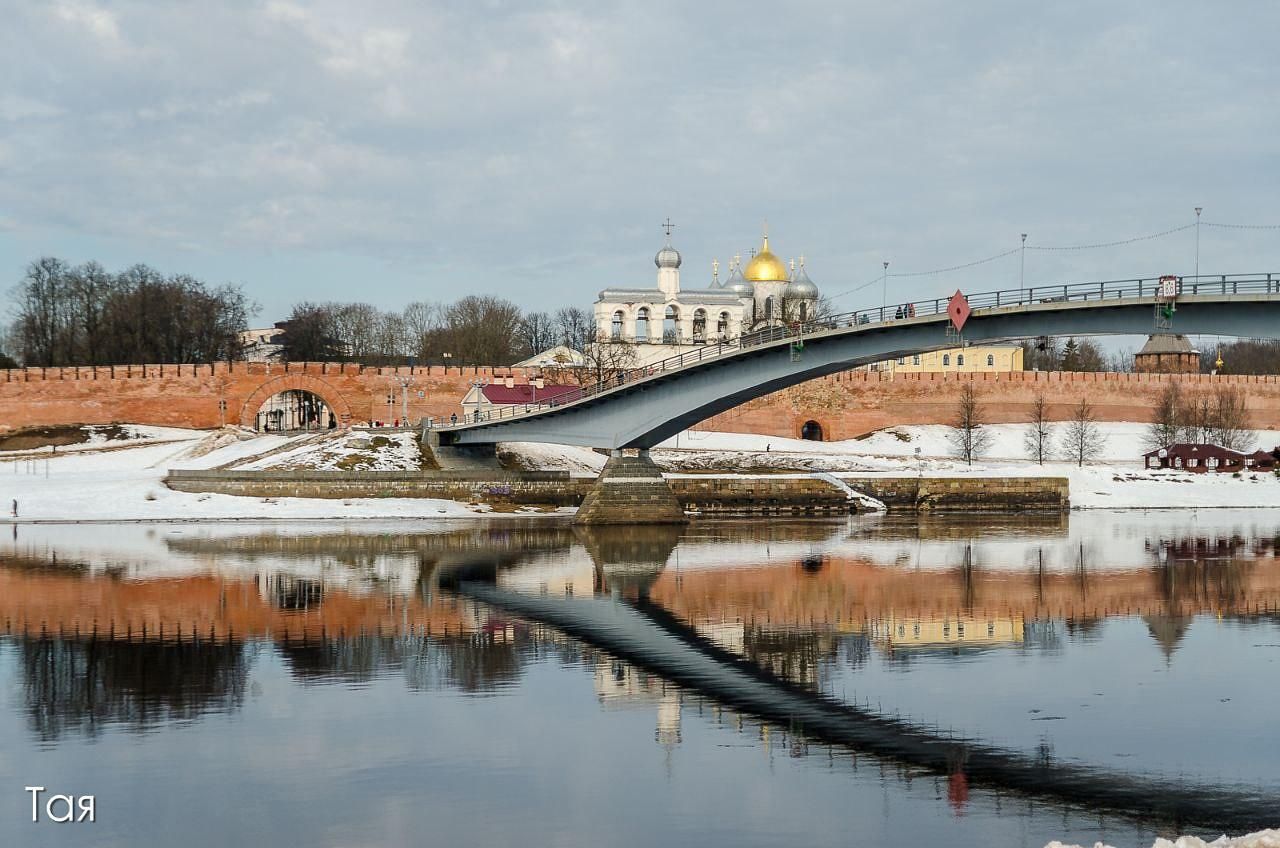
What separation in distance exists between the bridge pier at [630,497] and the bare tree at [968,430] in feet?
74.7

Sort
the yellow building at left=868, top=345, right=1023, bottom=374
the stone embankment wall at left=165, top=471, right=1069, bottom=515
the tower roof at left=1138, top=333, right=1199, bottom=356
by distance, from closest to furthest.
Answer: the stone embankment wall at left=165, top=471, right=1069, bottom=515 → the yellow building at left=868, top=345, right=1023, bottom=374 → the tower roof at left=1138, top=333, right=1199, bottom=356

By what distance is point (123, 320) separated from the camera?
77.8m

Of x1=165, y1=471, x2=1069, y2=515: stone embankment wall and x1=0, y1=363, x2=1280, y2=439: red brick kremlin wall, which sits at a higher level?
x1=0, y1=363, x2=1280, y2=439: red brick kremlin wall

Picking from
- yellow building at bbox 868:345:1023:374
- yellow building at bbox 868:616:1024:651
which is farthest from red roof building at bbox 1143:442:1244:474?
yellow building at bbox 868:616:1024:651

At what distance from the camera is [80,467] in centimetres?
5391

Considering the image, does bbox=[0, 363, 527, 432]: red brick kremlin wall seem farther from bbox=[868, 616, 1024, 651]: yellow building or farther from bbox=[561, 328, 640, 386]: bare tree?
bbox=[868, 616, 1024, 651]: yellow building

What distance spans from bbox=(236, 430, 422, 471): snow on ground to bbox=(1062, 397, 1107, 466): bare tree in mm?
31130

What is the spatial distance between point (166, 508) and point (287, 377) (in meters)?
27.2

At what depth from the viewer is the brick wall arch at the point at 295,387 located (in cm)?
7012

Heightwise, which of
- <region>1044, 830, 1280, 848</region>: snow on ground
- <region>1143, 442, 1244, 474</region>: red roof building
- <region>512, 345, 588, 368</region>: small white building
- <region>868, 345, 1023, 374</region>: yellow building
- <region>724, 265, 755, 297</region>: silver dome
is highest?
<region>724, 265, 755, 297</region>: silver dome

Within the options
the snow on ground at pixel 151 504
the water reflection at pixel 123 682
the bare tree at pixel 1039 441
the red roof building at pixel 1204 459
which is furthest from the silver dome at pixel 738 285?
the water reflection at pixel 123 682

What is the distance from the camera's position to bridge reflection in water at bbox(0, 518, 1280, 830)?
15289 millimetres

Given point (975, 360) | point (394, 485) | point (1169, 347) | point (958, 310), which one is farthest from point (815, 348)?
point (1169, 347)

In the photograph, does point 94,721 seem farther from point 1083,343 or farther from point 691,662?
point 1083,343
